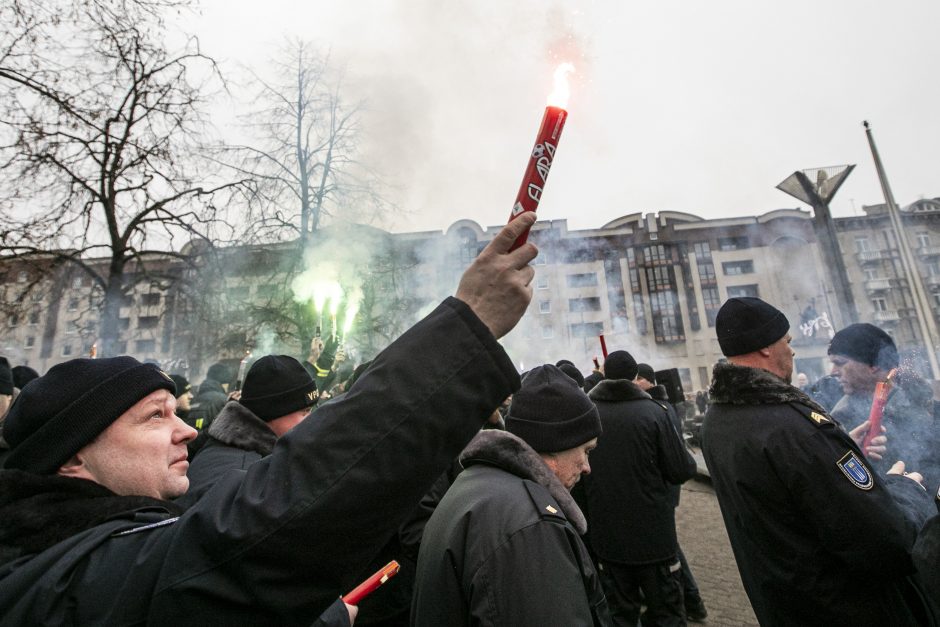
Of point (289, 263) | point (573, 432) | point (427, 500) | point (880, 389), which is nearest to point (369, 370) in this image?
point (573, 432)

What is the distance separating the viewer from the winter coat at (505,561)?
1597mm

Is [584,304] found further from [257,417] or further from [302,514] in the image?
[302,514]

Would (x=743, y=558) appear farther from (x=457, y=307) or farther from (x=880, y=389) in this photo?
(x=457, y=307)

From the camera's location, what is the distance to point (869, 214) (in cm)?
3891

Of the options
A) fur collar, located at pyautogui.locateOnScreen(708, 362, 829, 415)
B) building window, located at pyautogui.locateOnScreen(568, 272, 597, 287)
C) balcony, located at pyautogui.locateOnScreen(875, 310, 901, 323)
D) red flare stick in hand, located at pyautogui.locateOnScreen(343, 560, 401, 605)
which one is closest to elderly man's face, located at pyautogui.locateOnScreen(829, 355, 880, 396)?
fur collar, located at pyautogui.locateOnScreen(708, 362, 829, 415)

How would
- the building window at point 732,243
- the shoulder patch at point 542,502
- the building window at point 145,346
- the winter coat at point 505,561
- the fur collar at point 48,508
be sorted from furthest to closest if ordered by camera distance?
the building window at point 145,346 → the building window at point 732,243 → the shoulder patch at point 542,502 → the winter coat at point 505,561 → the fur collar at point 48,508

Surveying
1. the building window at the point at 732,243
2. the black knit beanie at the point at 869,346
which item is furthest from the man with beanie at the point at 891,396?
the building window at the point at 732,243

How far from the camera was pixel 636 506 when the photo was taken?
425 centimetres

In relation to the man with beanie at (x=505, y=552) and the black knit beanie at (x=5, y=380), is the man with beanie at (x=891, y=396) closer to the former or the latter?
the man with beanie at (x=505, y=552)

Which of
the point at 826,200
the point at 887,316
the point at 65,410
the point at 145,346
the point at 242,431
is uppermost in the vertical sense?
the point at 145,346

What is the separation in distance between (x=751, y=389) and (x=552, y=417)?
44.3 inches

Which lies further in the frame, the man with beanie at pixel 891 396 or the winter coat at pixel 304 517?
the man with beanie at pixel 891 396

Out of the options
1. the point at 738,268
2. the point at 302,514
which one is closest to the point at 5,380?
the point at 302,514

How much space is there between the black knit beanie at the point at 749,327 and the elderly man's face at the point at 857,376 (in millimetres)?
1508
